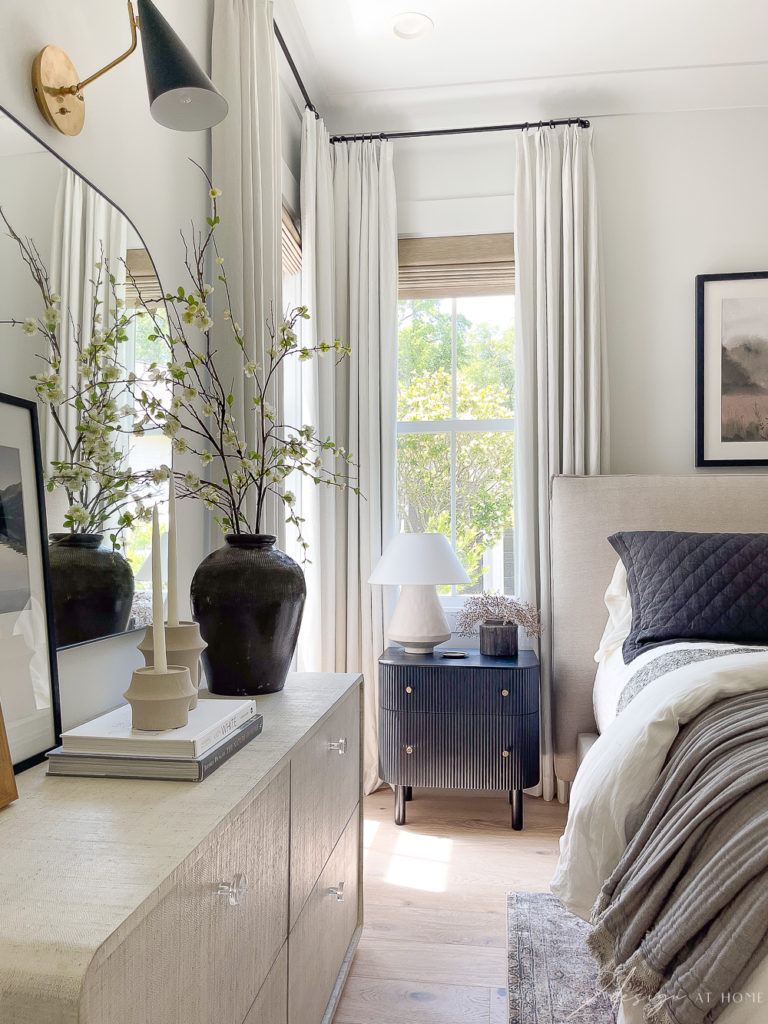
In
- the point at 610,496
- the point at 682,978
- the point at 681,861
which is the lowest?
the point at 682,978

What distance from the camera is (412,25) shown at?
273cm

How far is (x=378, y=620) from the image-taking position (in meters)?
3.20

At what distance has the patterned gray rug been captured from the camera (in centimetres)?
170

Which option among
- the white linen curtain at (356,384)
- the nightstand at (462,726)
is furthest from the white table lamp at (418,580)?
the white linen curtain at (356,384)

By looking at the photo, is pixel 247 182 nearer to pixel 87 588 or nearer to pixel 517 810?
pixel 87 588

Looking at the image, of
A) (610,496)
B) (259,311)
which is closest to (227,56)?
(259,311)

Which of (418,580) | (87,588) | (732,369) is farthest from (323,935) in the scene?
(732,369)

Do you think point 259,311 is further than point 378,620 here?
A: No

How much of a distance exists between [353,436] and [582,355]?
0.97m

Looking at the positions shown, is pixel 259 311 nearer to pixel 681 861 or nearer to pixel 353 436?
pixel 353 436

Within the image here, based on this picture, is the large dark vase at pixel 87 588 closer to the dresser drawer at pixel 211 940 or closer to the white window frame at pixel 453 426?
the dresser drawer at pixel 211 940

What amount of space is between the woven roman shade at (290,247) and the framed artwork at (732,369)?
1.62 metres

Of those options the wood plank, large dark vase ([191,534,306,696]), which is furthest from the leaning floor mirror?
the wood plank

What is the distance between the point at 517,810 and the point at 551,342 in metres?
1.77
